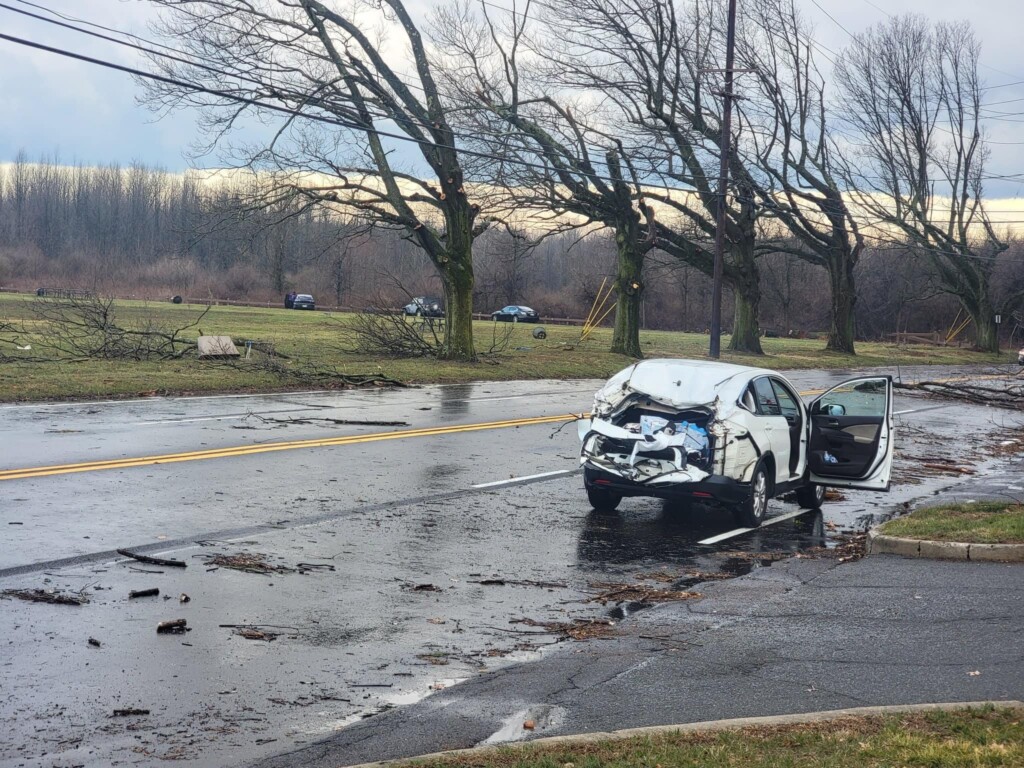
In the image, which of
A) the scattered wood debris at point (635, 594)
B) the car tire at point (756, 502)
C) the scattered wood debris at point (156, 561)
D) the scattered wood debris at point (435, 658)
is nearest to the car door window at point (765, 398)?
the car tire at point (756, 502)

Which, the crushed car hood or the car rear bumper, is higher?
the crushed car hood

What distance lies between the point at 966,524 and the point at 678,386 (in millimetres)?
3037

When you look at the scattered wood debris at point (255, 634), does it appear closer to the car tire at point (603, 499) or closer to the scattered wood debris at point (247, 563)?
the scattered wood debris at point (247, 563)

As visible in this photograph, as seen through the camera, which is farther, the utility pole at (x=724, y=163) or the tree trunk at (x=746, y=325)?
the tree trunk at (x=746, y=325)

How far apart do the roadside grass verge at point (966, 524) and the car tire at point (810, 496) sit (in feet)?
4.42

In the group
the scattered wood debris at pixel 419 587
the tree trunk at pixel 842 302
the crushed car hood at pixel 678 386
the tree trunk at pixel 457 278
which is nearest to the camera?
the scattered wood debris at pixel 419 587

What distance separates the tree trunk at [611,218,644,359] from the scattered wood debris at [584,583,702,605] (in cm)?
3162

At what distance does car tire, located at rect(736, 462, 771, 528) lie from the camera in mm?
11164

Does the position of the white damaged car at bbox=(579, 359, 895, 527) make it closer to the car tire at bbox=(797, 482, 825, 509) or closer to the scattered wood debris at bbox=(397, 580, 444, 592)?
the car tire at bbox=(797, 482, 825, 509)

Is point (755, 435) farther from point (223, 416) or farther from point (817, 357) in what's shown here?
point (817, 357)

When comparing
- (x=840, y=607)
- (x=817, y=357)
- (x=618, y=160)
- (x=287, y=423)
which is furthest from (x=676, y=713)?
(x=817, y=357)

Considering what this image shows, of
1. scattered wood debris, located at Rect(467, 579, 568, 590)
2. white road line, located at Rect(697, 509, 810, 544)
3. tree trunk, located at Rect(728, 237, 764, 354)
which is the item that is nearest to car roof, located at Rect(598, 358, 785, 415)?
white road line, located at Rect(697, 509, 810, 544)

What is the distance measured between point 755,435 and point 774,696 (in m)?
5.44

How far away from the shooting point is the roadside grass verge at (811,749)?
473 centimetres
